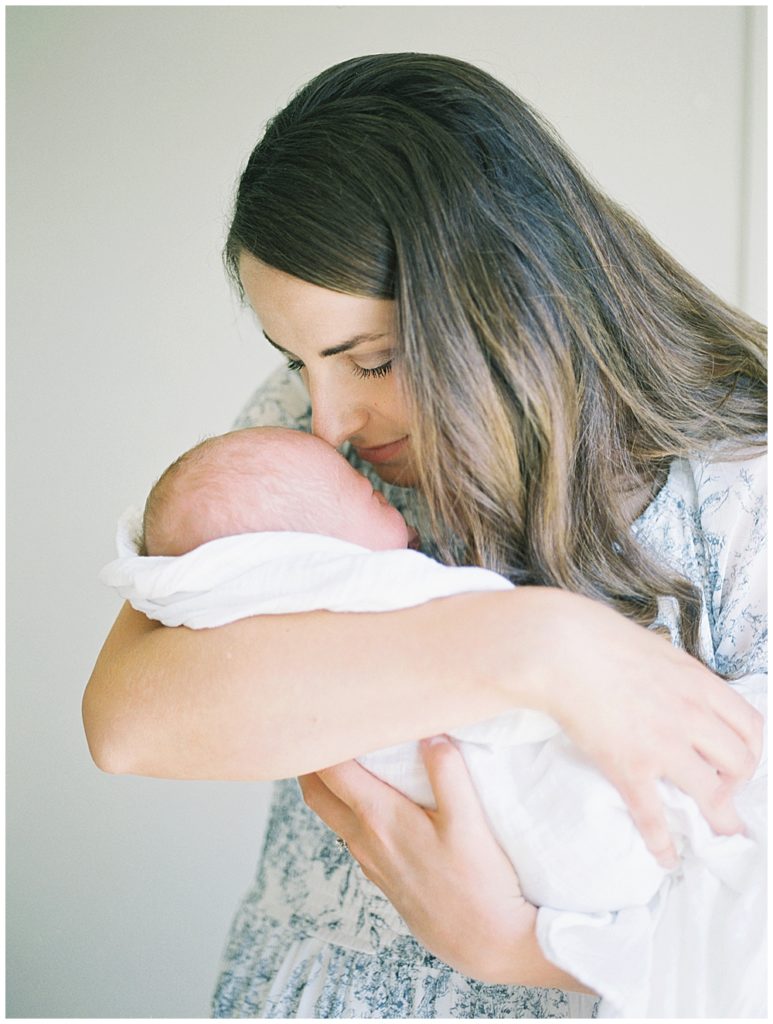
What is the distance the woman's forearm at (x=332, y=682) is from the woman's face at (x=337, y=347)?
0.26 meters

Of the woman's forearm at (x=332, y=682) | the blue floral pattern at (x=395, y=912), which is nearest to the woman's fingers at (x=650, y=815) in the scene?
the woman's forearm at (x=332, y=682)

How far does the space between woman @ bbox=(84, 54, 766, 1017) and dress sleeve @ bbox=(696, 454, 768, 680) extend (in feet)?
0.04

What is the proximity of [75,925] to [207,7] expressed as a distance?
2.16m

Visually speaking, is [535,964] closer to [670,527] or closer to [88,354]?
[670,527]

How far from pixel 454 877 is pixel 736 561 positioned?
47 cm

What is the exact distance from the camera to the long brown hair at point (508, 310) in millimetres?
→ 952

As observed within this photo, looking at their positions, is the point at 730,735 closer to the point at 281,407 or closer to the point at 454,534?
the point at 454,534

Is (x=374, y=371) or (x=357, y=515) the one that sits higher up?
(x=374, y=371)

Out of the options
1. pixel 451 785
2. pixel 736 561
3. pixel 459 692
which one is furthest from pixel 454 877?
pixel 736 561

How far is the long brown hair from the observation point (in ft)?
3.12

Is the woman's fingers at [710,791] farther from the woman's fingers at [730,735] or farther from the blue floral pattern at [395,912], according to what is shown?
the blue floral pattern at [395,912]

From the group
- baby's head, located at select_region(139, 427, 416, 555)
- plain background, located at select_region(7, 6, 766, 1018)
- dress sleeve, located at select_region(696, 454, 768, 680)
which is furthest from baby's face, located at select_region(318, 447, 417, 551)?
plain background, located at select_region(7, 6, 766, 1018)

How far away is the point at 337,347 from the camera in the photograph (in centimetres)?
100

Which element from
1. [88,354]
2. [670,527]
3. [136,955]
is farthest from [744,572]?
[136,955]
